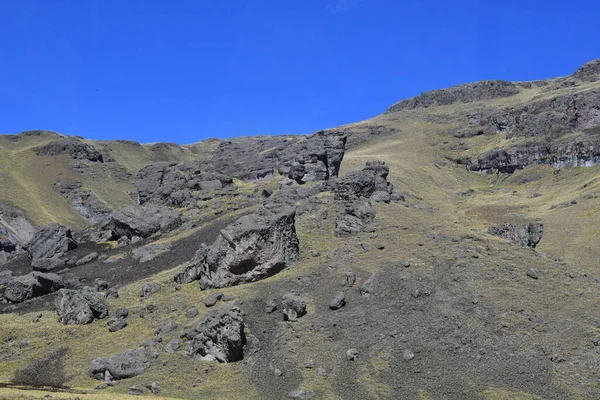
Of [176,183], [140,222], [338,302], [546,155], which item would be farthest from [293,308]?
[546,155]

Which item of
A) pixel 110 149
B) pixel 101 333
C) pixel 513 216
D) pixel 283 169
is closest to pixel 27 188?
pixel 110 149

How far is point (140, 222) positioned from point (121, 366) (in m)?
35.5

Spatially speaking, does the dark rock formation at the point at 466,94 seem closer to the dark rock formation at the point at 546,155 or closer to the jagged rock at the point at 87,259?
the dark rock formation at the point at 546,155

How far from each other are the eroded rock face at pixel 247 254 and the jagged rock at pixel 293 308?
6.51m

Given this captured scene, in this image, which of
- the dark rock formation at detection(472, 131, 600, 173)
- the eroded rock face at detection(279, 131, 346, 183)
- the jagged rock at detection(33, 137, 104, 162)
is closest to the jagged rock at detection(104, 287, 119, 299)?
the eroded rock face at detection(279, 131, 346, 183)

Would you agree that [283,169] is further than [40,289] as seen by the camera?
Yes

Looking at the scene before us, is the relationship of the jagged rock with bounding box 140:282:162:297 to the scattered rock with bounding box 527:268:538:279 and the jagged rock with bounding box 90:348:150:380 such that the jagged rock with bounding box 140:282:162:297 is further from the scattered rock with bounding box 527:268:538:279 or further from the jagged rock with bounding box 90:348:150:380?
the scattered rock with bounding box 527:268:538:279

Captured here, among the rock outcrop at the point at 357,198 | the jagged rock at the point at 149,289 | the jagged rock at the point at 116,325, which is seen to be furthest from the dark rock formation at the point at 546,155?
the jagged rock at the point at 116,325

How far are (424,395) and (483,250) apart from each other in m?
17.8

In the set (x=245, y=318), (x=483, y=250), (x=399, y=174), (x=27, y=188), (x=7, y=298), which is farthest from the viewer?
(x=27, y=188)

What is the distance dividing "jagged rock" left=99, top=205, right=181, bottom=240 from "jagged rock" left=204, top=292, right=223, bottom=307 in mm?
26223

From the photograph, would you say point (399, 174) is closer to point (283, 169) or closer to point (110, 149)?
point (283, 169)

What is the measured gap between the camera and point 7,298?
5150 cm

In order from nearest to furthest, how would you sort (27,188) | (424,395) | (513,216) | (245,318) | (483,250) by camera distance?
(424,395)
(245,318)
(483,250)
(513,216)
(27,188)
